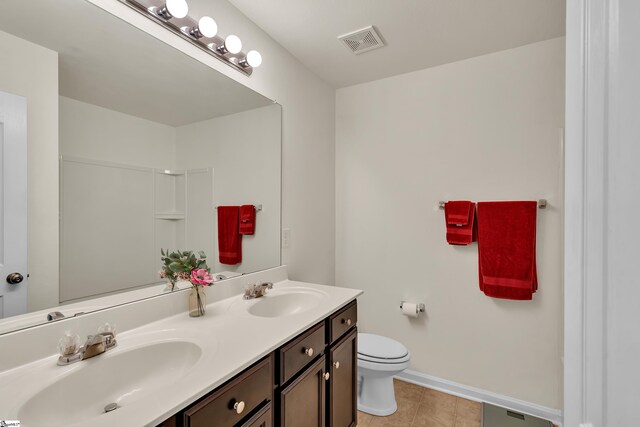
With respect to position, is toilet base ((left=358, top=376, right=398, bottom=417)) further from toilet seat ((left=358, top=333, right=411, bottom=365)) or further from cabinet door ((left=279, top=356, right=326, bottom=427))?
cabinet door ((left=279, top=356, right=326, bottom=427))

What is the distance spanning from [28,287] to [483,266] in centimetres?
228

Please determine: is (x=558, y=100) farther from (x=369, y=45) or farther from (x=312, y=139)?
(x=312, y=139)

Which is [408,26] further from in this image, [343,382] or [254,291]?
[343,382]

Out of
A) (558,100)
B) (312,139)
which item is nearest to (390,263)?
(312,139)

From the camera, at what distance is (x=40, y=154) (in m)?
0.92

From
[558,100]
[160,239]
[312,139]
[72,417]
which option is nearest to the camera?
[72,417]

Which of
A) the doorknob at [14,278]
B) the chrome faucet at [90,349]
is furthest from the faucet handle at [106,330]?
the doorknob at [14,278]

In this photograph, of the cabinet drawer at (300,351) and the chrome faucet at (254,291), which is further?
the chrome faucet at (254,291)

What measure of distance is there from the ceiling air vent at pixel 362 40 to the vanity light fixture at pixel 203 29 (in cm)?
84

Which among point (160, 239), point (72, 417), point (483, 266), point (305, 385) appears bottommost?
point (305, 385)

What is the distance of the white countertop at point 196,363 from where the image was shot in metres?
0.67

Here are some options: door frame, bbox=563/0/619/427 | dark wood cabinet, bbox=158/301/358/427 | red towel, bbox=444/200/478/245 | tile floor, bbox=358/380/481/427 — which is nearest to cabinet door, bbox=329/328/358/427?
dark wood cabinet, bbox=158/301/358/427

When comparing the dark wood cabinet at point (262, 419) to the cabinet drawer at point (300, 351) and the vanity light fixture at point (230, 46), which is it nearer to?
the cabinet drawer at point (300, 351)

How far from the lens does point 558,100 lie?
1.83 metres
